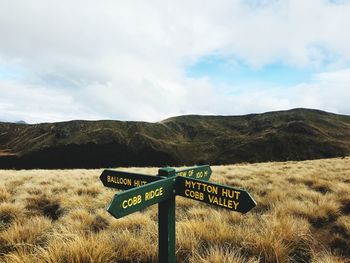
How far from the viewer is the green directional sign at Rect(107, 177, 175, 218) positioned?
9.29 ft

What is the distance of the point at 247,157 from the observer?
102 meters

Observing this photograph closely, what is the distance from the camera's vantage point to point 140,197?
3.09 m

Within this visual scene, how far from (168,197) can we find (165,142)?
11885cm

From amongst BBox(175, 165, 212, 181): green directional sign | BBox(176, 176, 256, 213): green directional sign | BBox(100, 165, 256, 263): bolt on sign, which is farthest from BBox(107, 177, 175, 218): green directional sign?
BBox(175, 165, 212, 181): green directional sign

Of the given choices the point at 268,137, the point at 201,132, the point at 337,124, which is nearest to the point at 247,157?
the point at 268,137

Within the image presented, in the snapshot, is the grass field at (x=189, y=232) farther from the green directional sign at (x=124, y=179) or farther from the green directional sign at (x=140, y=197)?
the green directional sign at (x=140, y=197)

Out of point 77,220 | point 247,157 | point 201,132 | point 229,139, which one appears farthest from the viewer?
point 201,132

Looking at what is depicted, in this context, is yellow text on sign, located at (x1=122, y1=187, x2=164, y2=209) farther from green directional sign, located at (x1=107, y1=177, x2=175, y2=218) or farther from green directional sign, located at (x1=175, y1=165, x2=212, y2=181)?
green directional sign, located at (x1=175, y1=165, x2=212, y2=181)

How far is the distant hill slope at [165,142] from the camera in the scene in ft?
342

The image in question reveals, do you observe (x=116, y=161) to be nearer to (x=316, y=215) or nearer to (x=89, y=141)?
(x=89, y=141)

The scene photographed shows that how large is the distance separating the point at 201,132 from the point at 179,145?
21639 millimetres

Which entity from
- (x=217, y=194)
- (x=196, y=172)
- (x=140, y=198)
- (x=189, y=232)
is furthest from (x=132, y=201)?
(x=189, y=232)

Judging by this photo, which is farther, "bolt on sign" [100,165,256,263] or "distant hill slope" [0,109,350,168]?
"distant hill slope" [0,109,350,168]

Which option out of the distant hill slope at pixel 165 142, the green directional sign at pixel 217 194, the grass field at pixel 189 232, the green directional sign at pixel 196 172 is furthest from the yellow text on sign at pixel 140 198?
the distant hill slope at pixel 165 142
